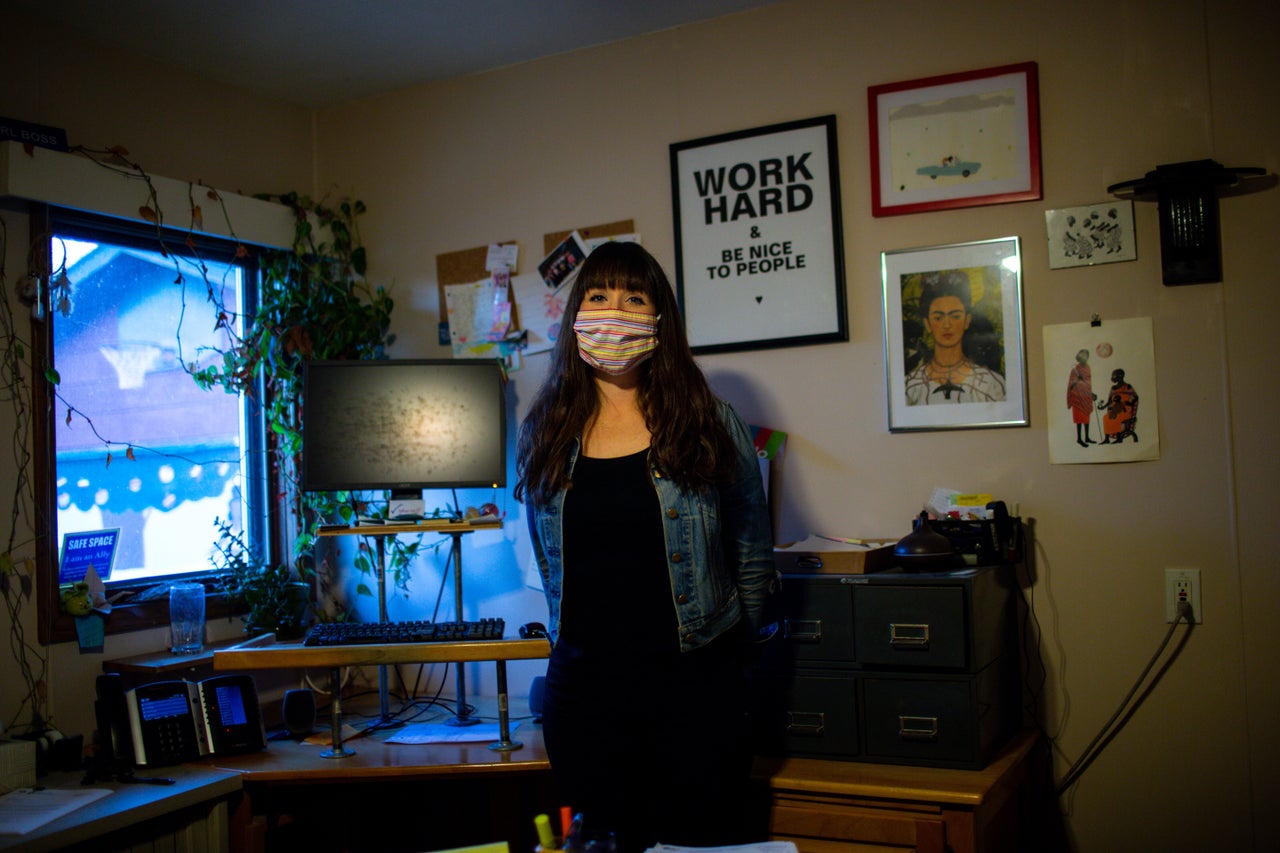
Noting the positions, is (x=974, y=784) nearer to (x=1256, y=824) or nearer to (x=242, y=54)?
(x=1256, y=824)

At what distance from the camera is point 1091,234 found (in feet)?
7.86

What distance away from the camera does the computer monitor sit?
2.84 m

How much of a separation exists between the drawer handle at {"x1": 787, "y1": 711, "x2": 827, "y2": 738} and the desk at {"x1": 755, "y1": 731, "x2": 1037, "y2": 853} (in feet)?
0.20

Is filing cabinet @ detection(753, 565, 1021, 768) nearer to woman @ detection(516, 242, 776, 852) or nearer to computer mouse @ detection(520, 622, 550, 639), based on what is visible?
woman @ detection(516, 242, 776, 852)

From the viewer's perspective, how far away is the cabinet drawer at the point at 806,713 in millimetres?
2172

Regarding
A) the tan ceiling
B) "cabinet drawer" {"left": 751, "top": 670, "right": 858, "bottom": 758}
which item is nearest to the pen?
"cabinet drawer" {"left": 751, "top": 670, "right": 858, "bottom": 758}

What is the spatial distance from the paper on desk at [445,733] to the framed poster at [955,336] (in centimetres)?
134

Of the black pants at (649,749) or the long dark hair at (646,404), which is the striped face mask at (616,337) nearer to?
the long dark hair at (646,404)

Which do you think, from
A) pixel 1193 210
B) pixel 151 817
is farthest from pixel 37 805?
pixel 1193 210

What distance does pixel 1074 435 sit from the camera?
7.90ft

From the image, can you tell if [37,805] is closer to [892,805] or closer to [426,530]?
[426,530]

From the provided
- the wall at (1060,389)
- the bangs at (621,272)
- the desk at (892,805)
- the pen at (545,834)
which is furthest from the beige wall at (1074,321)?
the pen at (545,834)

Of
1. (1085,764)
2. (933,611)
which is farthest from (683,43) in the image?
(1085,764)

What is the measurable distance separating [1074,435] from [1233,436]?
0.33 metres
